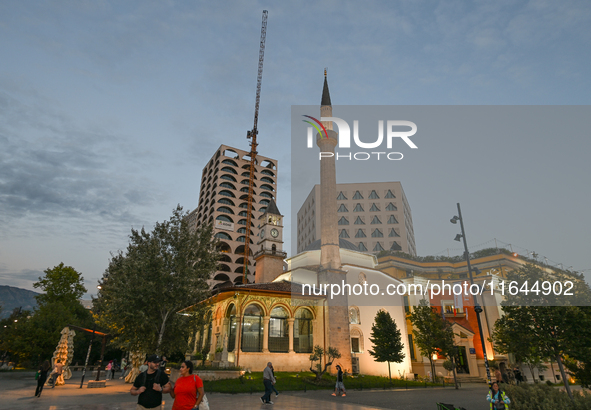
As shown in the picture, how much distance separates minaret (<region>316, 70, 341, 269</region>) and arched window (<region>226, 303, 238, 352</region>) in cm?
884

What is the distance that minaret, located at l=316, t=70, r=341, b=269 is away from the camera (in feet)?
101

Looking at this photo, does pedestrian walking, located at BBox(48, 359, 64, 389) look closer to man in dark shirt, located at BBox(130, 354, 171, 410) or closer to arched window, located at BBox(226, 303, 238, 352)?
arched window, located at BBox(226, 303, 238, 352)

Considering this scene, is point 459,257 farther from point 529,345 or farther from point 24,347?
point 24,347

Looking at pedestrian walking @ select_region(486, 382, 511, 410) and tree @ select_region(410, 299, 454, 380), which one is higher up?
tree @ select_region(410, 299, 454, 380)

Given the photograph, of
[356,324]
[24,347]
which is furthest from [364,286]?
[24,347]

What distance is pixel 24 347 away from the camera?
33.2 meters

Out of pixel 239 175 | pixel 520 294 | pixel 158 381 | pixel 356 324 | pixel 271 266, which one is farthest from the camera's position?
pixel 239 175

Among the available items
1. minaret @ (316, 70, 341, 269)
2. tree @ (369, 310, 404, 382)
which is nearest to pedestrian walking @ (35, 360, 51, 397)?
minaret @ (316, 70, 341, 269)

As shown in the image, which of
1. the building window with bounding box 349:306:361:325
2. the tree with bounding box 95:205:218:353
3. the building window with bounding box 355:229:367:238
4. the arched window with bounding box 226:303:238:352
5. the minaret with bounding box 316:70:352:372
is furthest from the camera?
the building window with bounding box 355:229:367:238

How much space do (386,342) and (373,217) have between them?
141ft

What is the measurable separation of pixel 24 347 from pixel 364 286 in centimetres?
3356

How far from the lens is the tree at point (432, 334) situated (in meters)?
28.7

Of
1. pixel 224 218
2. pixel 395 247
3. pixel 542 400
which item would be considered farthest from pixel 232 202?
pixel 542 400

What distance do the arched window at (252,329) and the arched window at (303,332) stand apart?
125 inches
